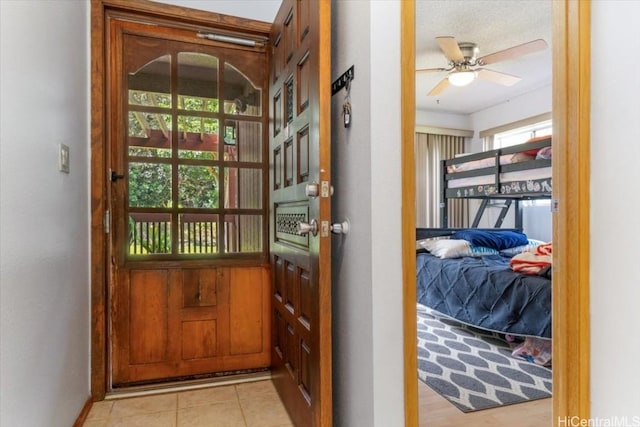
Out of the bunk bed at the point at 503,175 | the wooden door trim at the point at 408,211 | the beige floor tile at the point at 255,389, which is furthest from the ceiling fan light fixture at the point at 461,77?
the beige floor tile at the point at 255,389

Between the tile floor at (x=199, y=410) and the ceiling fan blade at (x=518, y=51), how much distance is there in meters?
3.25

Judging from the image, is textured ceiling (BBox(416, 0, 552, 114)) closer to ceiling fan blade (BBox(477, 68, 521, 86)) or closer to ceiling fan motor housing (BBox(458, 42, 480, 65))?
ceiling fan motor housing (BBox(458, 42, 480, 65))

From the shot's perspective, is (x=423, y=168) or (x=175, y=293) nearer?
(x=175, y=293)

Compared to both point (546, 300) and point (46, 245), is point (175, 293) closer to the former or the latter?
point (46, 245)

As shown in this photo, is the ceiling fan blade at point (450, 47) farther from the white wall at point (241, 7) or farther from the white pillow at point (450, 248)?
the white pillow at point (450, 248)

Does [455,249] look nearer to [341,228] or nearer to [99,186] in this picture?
[341,228]

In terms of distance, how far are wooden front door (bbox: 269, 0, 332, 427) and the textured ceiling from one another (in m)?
1.65

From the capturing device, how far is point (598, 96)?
3.22 feet

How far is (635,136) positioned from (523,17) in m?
2.78

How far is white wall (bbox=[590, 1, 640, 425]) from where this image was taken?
89 cm

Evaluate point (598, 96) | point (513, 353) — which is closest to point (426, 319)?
point (513, 353)

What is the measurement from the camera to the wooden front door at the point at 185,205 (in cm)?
215

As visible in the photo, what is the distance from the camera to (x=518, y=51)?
317 centimetres

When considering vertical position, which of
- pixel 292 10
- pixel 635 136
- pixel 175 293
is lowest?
pixel 175 293
